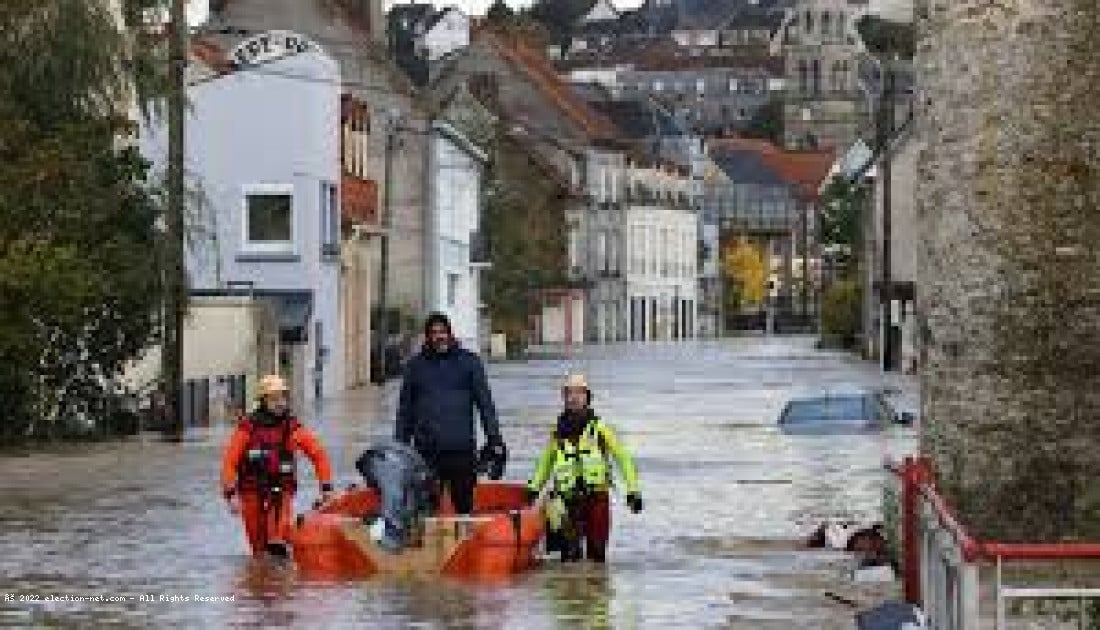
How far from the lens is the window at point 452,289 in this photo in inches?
3718

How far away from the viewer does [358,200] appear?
76.9m

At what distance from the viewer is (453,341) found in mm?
22109

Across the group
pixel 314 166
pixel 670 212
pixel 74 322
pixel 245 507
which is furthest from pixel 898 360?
pixel 670 212

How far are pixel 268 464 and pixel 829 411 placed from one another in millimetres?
25521

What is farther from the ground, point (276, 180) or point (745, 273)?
point (276, 180)

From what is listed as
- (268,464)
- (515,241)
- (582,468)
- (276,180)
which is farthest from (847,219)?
(582,468)

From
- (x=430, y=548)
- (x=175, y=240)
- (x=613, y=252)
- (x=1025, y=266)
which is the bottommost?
(x=430, y=548)

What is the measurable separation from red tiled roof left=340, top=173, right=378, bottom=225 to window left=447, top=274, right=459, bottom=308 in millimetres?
11977

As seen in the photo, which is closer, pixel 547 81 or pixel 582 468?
pixel 582 468

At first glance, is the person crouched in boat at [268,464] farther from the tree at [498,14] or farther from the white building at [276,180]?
the tree at [498,14]

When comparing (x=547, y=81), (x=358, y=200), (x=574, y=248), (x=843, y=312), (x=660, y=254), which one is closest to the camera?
(x=358, y=200)

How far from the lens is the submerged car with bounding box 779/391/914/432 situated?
152 ft

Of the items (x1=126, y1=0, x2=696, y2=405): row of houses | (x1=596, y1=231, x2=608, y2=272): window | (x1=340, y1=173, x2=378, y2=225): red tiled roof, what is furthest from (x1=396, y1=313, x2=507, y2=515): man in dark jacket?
(x1=596, y1=231, x2=608, y2=272): window

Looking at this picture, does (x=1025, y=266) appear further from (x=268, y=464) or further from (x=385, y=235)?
(x=385, y=235)
